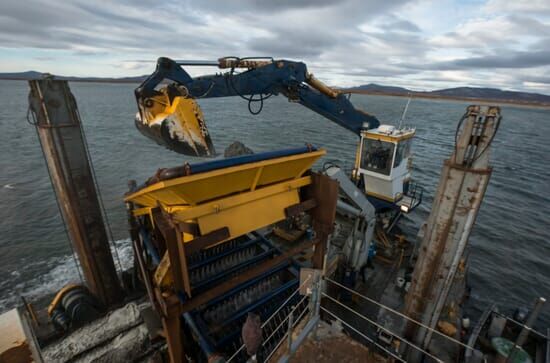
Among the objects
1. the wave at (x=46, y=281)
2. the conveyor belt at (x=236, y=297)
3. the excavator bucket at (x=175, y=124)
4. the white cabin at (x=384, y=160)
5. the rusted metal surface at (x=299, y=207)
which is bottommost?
the wave at (x=46, y=281)

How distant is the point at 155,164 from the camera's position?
3009 centimetres

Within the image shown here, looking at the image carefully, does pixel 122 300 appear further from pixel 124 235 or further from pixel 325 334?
pixel 124 235

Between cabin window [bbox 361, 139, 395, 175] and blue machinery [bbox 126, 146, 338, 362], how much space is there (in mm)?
7356

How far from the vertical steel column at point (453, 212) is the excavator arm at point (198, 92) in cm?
490

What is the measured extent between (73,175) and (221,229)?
16.7 feet

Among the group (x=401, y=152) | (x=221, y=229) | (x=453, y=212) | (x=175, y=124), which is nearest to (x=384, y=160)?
(x=401, y=152)

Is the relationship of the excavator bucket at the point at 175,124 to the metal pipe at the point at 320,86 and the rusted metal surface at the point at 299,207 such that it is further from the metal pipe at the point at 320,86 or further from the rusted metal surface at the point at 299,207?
the metal pipe at the point at 320,86

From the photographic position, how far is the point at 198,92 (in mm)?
7219

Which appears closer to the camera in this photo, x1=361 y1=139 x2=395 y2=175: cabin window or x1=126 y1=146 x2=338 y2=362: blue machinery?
x1=126 y1=146 x2=338 y2=362: blue machinery

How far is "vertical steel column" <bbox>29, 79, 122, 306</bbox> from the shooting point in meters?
6.49

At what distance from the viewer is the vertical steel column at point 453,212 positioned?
5008 mm

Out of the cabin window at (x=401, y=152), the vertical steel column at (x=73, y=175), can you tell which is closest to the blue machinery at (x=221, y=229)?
the vertical steel column at (x=73, y=175)

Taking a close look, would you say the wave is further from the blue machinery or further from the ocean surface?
the blue machinery

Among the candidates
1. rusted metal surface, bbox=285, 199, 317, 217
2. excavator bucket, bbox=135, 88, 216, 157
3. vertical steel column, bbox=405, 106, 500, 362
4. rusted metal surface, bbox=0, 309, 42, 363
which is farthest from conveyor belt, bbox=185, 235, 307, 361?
excavator bucket, bbox=135, 88, 216, 157
